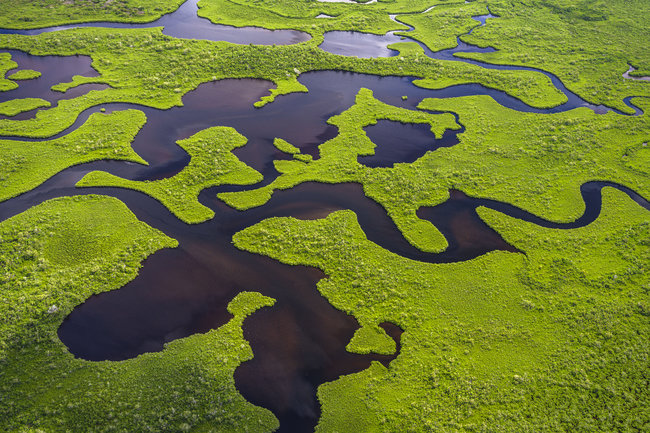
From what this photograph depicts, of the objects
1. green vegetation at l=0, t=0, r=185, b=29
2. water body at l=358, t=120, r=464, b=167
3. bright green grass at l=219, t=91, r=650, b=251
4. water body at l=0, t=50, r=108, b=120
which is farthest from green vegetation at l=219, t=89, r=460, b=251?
green vegetation at l=0, t=0, r=185, b=29

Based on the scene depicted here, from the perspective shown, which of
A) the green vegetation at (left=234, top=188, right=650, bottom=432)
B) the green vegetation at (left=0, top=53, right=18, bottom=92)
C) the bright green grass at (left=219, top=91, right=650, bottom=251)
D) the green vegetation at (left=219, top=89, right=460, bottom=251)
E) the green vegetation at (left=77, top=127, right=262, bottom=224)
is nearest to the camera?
the green vegetation at (left=234, top=188, right=650, bottom=432)

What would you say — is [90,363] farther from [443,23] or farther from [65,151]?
[443,23]

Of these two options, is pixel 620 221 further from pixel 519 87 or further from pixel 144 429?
pixel 144 429

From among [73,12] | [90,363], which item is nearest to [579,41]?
[90,363]

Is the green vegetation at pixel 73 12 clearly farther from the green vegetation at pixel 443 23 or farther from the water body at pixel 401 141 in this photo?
the water body at pixel 401 141

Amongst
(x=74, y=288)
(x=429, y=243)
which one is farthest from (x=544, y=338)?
(x=74, y=288)

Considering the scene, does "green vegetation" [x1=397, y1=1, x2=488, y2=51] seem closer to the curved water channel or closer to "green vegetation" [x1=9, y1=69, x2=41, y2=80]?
the curved water channel

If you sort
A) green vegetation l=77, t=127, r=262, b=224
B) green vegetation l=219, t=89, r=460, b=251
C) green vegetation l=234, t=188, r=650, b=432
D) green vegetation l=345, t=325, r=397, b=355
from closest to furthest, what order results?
green vegetation l=234, t=188, r=650, b=432, green vegetation l=345, t=325, r=397, b=355, green vegetation l=77, t=127, r=262, b=224, green vegetation l=219, t=89, r=460, b=251
